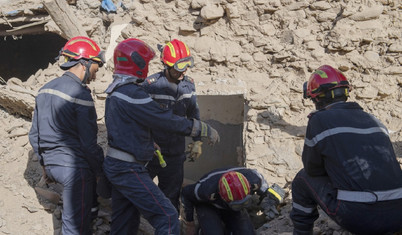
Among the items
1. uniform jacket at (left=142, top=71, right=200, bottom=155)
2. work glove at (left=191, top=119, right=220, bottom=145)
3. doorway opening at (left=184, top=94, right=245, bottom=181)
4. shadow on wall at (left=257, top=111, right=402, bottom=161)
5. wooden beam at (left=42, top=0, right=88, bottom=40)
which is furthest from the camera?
doorway opening at (left=184, top=94, right=245, bottom=181)

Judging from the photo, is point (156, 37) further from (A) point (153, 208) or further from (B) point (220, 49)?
(A) point (153, 208)

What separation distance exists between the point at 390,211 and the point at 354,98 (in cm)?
236

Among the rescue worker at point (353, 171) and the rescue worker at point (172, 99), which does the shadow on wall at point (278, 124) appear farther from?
the rescue worker at point (353, 171)

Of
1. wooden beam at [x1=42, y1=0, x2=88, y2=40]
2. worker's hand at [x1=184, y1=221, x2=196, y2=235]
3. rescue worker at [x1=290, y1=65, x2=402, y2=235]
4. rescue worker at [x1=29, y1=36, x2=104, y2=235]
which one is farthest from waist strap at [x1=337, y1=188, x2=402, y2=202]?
wooden beam at [x1=42, y1=0, x2=88, y2=40]

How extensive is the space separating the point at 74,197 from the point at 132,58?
1.46 metres

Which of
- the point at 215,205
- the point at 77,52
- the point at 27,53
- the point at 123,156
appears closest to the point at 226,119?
the point at 215,205

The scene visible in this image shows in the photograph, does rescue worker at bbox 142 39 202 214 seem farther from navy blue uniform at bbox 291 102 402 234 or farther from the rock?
navy blue uniform at bbox 291 102 402 234

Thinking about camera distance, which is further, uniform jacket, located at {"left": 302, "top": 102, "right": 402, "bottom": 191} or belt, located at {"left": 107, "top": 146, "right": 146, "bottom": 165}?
belt, located at {"left": 107, "top": 146, "right": 146, "bottom": 165}

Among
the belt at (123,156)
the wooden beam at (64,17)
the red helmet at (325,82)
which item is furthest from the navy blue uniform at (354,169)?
the wooden beam at (64,17)

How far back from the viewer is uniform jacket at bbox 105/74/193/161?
3.07 metres

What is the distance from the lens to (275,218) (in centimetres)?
430

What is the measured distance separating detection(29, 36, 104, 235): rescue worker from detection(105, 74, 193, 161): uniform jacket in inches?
14.1

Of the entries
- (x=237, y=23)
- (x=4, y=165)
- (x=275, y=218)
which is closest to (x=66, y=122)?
(x=4, y=165)

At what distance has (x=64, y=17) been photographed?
5570mm
